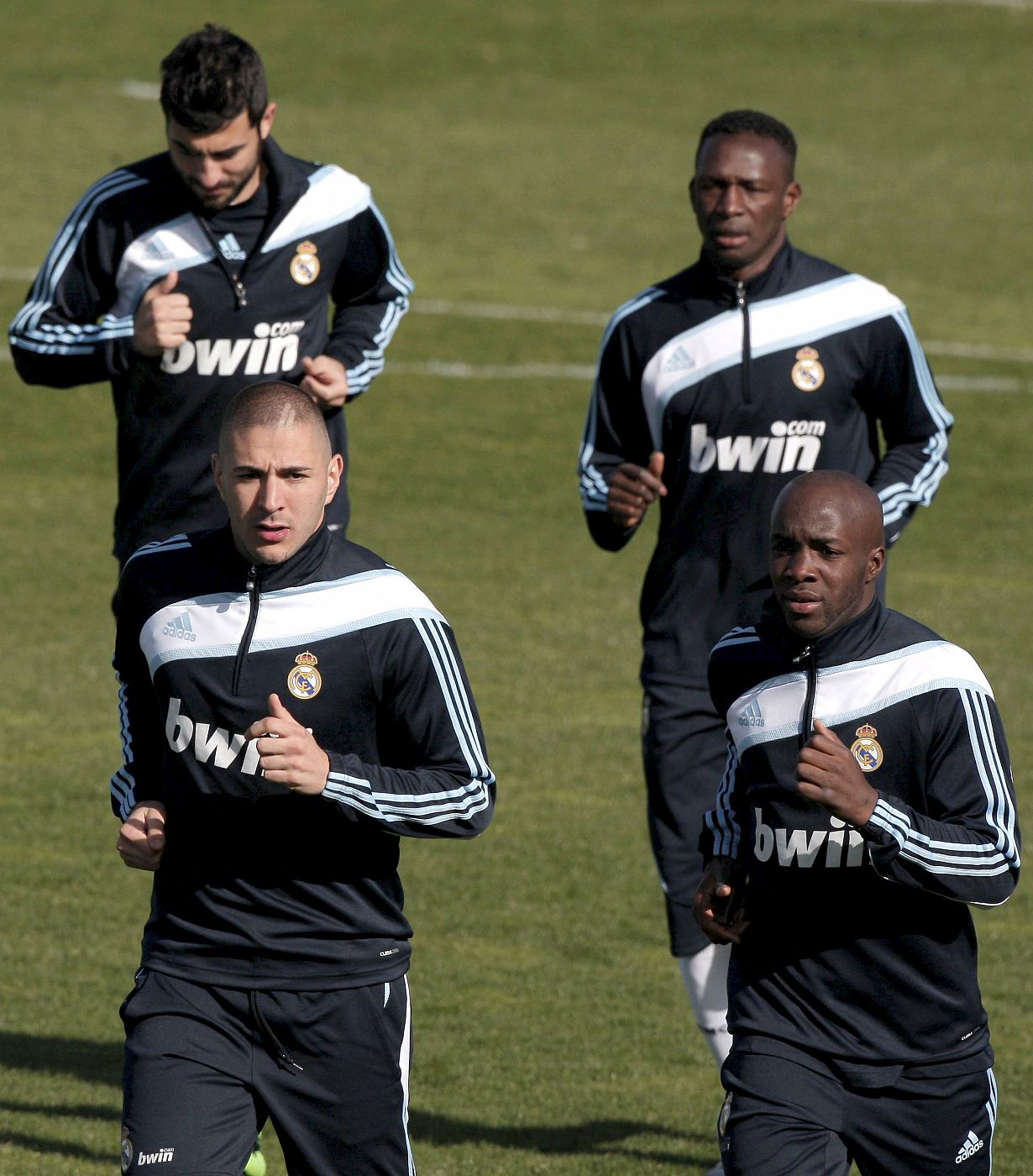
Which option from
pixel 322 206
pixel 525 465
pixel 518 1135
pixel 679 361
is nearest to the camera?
pixel 679 361

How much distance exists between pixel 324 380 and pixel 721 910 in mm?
2591

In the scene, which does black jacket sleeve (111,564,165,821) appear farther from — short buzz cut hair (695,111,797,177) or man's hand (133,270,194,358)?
short buzz cut hair (695,111,797,177)

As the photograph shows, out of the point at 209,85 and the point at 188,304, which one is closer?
the point at 209,85

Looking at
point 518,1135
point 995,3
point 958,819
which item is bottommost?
point 518,1135

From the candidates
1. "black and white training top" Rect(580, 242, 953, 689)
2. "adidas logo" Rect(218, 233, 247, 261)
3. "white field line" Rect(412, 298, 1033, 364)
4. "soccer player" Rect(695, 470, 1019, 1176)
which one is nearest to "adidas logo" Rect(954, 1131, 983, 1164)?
"soccer player" Rect(695, 470, 1019, 1176)

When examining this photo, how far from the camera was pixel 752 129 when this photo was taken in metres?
7.04

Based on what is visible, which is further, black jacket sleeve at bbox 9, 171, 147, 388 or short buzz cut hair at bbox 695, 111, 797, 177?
black jacket sleeve at bbox 9, 171, 147, 388

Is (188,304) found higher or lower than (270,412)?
higher

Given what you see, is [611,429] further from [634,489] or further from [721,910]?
[721,910]

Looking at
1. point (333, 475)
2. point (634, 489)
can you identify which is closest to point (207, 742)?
point (333, 475)

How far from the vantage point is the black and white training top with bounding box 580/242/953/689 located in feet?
22.6

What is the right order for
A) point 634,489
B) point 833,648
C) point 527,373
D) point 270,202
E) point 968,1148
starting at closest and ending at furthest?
point 968,1148, point 833,648, point 634,489, point 270,202, point 527,373

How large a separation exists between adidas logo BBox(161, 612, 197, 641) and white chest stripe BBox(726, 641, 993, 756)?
127cm

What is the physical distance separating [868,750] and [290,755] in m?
1.32
